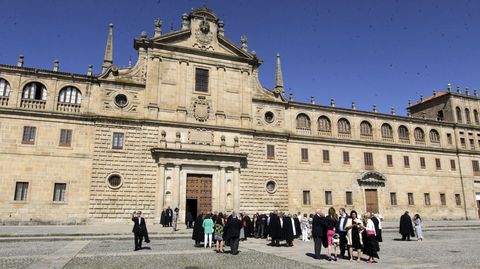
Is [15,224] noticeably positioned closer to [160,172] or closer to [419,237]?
[160,172]

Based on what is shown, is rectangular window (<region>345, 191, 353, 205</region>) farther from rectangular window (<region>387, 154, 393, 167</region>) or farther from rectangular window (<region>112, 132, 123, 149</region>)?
rectangular window (<region>112, 132, 123, 149</region>)

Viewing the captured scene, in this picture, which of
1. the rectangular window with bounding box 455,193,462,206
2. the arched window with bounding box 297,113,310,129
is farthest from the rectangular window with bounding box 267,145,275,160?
the rectangular window with bounding box 455,193,462,206

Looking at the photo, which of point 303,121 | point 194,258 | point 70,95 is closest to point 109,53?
point 70,95

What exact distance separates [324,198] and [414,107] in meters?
24.9

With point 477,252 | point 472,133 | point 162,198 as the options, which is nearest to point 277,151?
point 162,198

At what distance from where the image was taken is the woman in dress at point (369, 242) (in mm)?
12633

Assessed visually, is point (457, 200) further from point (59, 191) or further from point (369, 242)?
point (59, 191)

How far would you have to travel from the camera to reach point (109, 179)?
28.5 meters

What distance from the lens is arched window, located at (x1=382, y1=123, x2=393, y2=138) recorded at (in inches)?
1596

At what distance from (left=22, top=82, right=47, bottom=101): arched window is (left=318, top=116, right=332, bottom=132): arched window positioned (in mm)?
25178

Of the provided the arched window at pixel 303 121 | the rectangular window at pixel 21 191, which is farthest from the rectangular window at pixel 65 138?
the arched window at pixel 303 121

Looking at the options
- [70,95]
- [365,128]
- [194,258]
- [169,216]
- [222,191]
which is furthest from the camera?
[365,128]

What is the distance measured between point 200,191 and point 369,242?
19.5 metres

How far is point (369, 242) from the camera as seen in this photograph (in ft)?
42.0
